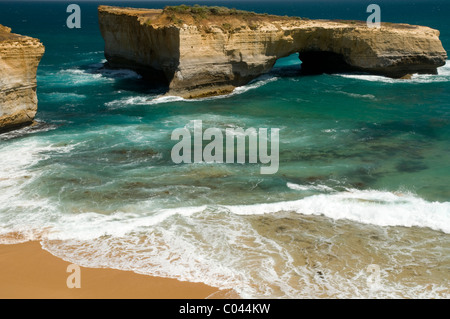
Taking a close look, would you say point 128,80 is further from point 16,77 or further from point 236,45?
point 16,77

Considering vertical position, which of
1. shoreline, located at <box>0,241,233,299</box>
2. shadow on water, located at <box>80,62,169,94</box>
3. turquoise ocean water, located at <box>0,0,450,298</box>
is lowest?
shoreline, located at <box>0,241,233,299</box>

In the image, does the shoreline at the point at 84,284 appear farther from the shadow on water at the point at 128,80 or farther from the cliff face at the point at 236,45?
the shadow on water at the point at 128,80

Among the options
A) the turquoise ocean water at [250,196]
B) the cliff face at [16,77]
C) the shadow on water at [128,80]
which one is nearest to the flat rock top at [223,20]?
the shadow on water at [128,80]

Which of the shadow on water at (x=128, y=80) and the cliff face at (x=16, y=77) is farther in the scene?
the shadow on water at (x=128, y=80)

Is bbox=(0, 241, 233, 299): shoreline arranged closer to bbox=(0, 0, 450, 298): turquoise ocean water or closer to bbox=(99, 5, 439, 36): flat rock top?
bbox=(0, 0, 450, 298): turquoise ocean water

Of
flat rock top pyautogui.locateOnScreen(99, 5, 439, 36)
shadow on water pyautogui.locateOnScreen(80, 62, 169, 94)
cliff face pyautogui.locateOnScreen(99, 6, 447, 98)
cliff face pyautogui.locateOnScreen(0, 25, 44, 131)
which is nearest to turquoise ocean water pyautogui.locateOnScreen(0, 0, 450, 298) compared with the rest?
cliff face pyautogui.locateOnScreen(0, 25, 44, 131)

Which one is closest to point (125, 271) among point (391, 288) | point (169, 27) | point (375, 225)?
point (391, 288)
